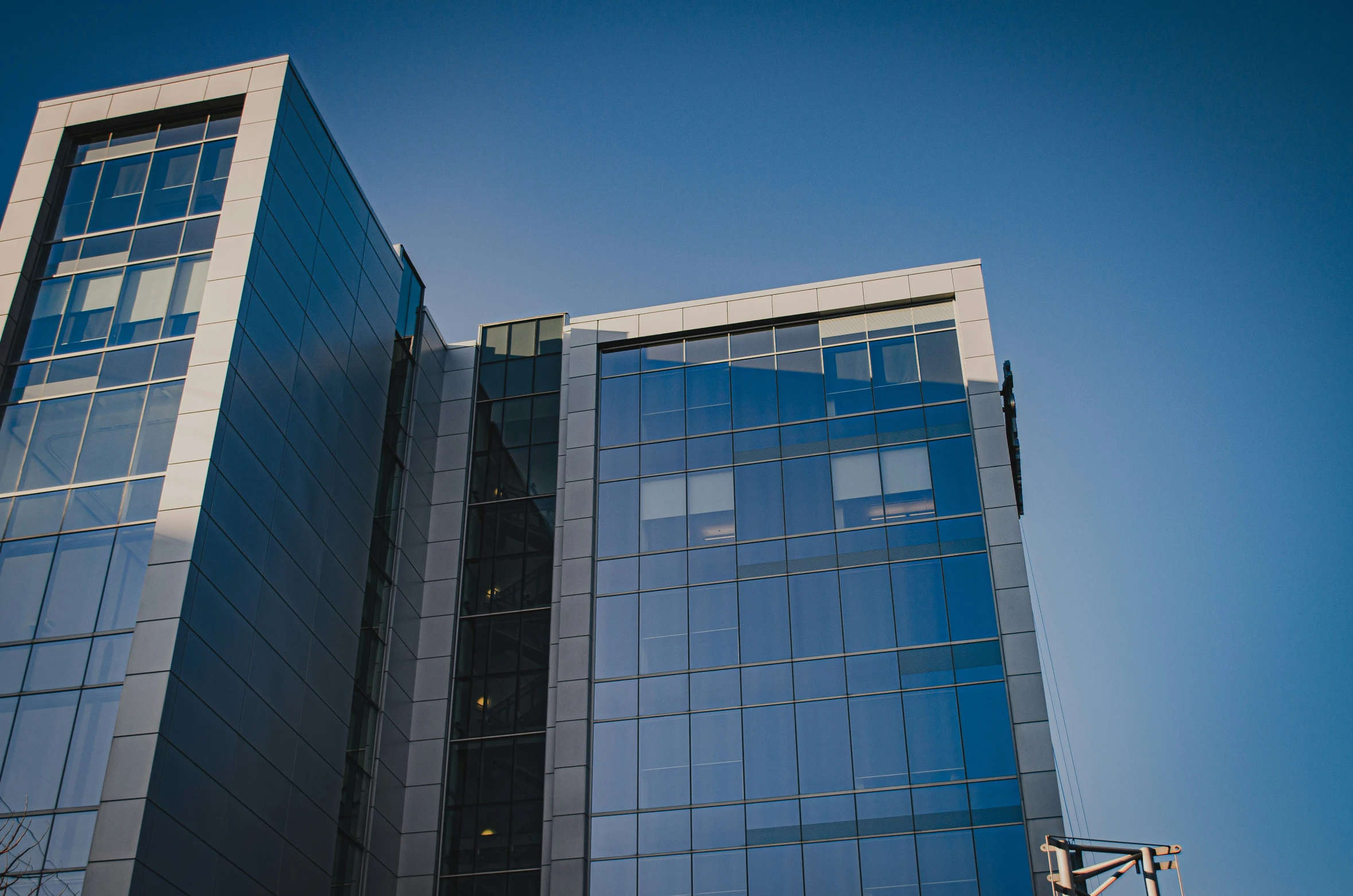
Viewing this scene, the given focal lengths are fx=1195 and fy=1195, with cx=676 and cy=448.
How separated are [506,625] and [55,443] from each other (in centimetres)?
1503

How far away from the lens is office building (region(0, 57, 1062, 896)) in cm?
2892

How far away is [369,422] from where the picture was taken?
4019 centimetres

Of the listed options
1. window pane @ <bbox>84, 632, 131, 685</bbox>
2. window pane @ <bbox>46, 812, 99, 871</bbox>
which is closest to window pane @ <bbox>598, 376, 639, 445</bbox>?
window pane @ <bbox>84, 632, 131, 685</bbox>

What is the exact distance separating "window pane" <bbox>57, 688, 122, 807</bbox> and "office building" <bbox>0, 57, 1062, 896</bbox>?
0.32ft

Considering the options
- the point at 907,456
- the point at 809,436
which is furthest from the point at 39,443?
the point at 907,456

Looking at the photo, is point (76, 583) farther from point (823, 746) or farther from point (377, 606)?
point (823, 746)

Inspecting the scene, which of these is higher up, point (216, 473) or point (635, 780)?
point (216, 473)

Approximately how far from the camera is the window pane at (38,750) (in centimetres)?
2655

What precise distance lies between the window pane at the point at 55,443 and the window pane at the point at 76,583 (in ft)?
6.75

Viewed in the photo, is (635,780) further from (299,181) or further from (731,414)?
(299,181)

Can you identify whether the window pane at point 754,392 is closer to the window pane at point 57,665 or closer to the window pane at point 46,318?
the window pane at point 46,318

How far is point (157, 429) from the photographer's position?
31125 mm

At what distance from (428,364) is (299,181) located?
9.95 meters

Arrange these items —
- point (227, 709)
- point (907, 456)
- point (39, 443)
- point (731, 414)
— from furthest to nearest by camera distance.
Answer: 1. point (731, 414)
2. point (907, 456)
3. point (39, 443)
4. point (227, 709)
